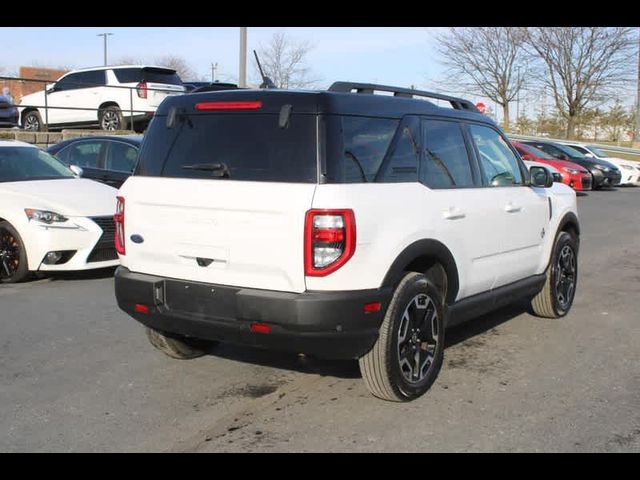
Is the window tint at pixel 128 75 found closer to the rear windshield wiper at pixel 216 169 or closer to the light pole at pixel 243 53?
the light pole at pixel 243 53

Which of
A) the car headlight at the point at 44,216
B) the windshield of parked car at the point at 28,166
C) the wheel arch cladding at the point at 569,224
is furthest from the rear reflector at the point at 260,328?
the windshield of parked car at the point at 28,166

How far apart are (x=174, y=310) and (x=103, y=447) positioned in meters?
0.91

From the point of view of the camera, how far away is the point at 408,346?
4.48m

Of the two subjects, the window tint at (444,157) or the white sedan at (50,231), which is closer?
the window tint at (444,157)

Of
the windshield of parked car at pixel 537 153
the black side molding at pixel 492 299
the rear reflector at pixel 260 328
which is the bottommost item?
the black side molding at pixel 492 299

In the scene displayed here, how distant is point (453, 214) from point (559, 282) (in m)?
2.32

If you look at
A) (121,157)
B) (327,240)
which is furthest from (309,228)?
(121,157)

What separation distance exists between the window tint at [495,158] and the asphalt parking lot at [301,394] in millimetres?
1310

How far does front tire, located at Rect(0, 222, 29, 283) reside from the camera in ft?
25.7

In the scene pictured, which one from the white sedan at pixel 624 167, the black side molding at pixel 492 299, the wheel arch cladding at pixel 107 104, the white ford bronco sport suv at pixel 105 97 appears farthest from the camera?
the white sedan at pixel 624 167

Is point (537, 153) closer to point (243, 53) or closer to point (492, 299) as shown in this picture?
point (243, 53)

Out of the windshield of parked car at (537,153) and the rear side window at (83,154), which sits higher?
the windshield of parked car at (537,153)

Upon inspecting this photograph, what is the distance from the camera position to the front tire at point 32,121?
19453 mm

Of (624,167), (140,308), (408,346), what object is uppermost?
(624,167)
